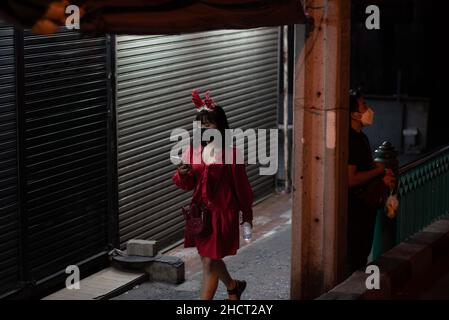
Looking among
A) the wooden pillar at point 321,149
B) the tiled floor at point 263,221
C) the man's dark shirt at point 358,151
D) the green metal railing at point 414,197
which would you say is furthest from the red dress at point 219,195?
the tiled floor at point 263,221

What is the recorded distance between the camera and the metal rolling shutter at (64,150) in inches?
400

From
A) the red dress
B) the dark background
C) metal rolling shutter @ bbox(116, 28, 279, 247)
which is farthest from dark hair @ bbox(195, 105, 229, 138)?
the dark background

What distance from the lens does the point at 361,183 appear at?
378 inches

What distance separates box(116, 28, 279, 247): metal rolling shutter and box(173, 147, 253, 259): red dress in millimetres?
2746

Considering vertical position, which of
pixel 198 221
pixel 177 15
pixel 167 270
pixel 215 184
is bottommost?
pixel 167 270

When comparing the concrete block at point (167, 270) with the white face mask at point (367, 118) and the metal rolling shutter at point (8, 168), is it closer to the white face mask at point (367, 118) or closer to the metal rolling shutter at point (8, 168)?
the metal rolling shutter at point (8, 168)

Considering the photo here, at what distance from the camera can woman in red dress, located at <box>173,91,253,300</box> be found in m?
9.01

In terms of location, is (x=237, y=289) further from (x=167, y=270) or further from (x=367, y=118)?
(x=367, y=118)

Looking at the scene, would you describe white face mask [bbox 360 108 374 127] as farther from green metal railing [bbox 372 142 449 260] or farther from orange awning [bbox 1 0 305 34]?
orange awning [bbox 1 0 305 34]

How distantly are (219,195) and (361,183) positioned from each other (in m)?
1.57

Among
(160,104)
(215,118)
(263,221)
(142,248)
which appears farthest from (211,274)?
(263,221)

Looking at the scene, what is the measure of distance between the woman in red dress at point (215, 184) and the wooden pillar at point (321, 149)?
2.23ft

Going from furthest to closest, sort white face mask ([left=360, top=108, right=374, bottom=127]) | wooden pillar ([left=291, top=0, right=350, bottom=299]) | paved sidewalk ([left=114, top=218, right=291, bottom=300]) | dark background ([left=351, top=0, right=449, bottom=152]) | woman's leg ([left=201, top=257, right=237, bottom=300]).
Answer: dark background ([left=351, top=0, right=449, bottom=152]), paved sidewalk ([left=114, top=218, right=291, bottom=300]), white face mask ([left=360, top=108, right=374, bottom=127]), woman's leg ([left=201, top=257, right=237, bottom=300]), wooden pillar ([left=291, top=0, right=350, bottom=299])
